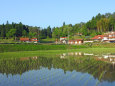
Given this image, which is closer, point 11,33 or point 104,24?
point 11,33

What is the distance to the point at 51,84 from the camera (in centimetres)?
1167

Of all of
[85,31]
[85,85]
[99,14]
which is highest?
[99,14]

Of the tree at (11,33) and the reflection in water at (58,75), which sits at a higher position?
the tree at (11,33)

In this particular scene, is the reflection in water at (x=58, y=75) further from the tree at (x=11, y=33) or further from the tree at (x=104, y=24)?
the tree at (x=104, y=24)

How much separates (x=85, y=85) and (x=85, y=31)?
110952 millimetres

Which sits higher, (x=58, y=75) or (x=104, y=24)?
(x=104, y=24)

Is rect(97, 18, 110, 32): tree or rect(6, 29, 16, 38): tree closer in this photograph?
rect(6, 29, 16, 38): tree

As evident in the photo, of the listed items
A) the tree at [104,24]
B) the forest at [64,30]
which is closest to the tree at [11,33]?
the forest at [64,30]

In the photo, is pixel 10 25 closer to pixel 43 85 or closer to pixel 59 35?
pixel 59 35

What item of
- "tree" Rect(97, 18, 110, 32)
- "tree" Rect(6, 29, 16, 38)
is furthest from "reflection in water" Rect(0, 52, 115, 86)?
"tree" Rect(97, 18, 110, 32)

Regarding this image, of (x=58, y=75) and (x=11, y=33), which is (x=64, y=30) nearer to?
(x=11, y=33)

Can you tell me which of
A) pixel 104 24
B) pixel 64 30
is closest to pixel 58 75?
pixel 104 24

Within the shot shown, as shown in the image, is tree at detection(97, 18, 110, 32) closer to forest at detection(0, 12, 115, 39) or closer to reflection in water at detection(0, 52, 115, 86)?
forest at detection(0, 12, 115, 39)

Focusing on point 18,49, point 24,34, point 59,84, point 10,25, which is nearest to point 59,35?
point 24,34
